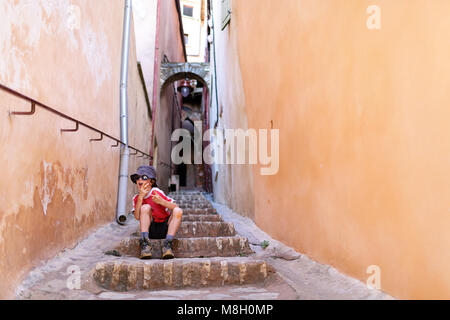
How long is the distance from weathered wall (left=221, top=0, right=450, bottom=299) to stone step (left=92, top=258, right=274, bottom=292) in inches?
20.8

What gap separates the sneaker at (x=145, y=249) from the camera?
2.94 m

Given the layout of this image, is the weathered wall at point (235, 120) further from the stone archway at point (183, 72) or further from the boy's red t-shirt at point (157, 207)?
the stone archway at point (183, 72)

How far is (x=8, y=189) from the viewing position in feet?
6.25

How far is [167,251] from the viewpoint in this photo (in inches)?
114

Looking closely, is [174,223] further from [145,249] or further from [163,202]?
[145,249]

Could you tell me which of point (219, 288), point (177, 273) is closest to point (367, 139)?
point (219, 288)

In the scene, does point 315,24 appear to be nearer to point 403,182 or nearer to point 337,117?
point 337,117

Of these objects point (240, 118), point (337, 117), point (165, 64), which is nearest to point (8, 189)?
point (337, 117)

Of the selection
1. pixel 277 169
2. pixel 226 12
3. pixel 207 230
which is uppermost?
pixel 226 12

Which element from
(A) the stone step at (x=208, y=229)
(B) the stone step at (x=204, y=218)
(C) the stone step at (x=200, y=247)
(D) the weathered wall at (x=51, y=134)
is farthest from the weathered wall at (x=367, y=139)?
(D) the weathered wall at (x=51, y=134)

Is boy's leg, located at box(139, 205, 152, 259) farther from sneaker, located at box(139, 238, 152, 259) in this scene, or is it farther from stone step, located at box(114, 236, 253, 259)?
stone step, located at box(114, 236, 253, 259)

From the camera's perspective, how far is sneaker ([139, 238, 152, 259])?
2945 millimetres

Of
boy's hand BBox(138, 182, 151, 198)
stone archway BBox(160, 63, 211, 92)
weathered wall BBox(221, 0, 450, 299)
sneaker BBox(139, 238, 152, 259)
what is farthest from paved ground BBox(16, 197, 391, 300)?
stone archway BBox(160, 63, 211, 92)

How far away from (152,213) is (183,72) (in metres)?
9.00
